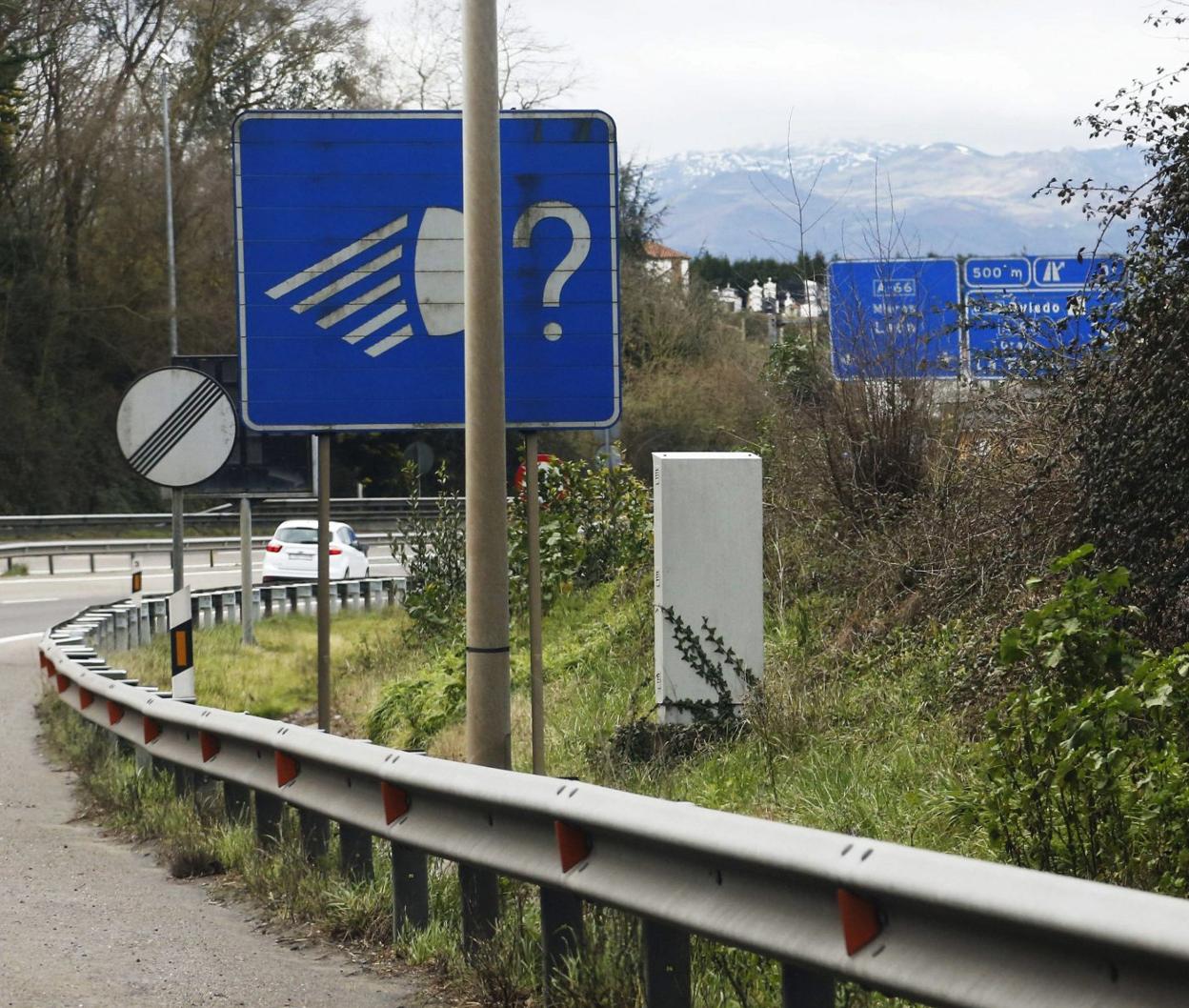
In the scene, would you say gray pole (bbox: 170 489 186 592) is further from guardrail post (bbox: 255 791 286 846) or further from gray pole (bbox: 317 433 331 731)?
guardrail post (bbox: 255 791 286 846)

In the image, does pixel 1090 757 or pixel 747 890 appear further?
pixel 1090 757

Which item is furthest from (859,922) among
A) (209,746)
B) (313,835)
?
(209,746)

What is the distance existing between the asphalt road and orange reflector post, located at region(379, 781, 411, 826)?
51 centimetres

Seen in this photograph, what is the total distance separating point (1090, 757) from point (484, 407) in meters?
3.18

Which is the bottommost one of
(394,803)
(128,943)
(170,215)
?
(128,943)

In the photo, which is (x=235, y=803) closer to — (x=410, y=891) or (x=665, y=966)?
(x=410, y=891)

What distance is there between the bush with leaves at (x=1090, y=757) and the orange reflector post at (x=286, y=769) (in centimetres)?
270

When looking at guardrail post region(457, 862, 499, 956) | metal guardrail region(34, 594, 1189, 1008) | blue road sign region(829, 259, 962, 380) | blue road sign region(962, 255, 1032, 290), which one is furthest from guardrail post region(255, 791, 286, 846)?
blue road sign region(962, 255, 1032, 290)

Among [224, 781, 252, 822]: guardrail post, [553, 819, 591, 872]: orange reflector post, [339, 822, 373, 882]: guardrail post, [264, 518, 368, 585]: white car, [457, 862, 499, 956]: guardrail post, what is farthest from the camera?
[264, 518, 368, 585]: white car

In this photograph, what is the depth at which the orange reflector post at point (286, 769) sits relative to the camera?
23.7ft

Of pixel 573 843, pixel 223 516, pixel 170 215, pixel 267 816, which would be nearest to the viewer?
pixel 573 843

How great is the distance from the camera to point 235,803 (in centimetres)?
839

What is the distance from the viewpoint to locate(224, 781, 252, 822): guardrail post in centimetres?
834

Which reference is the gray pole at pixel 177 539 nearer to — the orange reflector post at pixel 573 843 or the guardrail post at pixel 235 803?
the guardrail post at pixel 235 803
